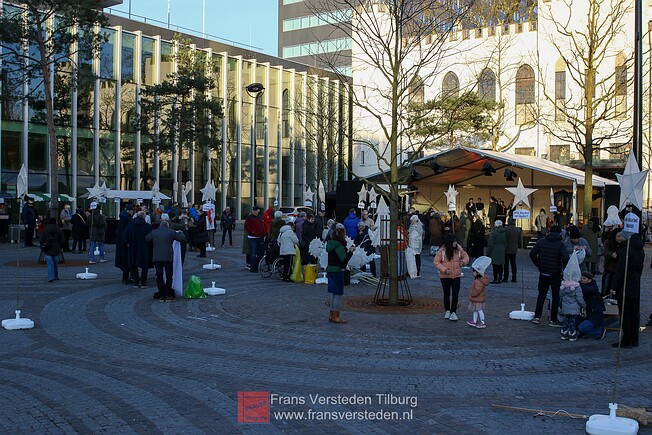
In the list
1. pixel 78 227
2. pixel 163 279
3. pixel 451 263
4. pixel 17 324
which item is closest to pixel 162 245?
pixel 163 279

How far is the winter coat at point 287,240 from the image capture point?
54.3 ft

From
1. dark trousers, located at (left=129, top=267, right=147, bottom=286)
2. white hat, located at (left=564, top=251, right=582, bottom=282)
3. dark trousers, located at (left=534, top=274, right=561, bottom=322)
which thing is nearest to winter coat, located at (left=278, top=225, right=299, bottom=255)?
dark trousers, located at (left=129, top=267, right=147, bottom=286)

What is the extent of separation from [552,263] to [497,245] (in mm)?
5473

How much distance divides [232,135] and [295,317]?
4086 cm

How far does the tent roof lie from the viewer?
89.3 ft

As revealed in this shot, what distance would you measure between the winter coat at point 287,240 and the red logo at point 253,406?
370 inches

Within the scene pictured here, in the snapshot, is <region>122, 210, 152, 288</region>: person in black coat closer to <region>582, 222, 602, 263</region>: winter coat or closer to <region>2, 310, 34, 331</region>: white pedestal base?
<region>2, 310, 34, 331</region>: white pedestal base

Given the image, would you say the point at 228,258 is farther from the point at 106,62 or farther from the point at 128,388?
the point at 106,62

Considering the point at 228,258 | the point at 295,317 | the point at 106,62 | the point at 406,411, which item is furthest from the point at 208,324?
the point at 106,62

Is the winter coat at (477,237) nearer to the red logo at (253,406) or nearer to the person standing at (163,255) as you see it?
the person standing at (163,255)

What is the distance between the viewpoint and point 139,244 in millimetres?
15289

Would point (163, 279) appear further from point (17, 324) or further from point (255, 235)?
point (255, 235)

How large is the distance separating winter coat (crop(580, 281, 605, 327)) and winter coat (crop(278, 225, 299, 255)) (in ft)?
25.8

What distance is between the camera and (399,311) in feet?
41.4
